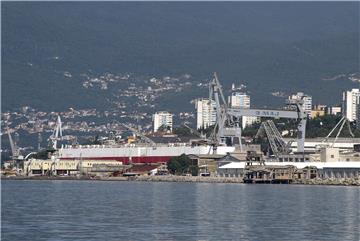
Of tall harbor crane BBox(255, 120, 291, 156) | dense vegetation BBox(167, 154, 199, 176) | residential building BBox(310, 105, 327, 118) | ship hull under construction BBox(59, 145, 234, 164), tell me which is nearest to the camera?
tall harbor crane BBox(255, 120, 291, 156)

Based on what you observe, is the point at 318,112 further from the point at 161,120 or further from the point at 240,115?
the point at 240,115

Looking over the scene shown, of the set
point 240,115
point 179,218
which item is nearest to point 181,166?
point 240,115

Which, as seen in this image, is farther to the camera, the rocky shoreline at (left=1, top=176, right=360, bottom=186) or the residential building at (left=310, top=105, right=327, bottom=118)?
the residential building at (left=310, top=105, right=327, bottom=118)

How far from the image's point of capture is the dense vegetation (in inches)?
3910

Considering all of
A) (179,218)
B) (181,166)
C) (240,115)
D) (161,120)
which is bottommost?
(179,218)

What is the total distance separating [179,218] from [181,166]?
6357cm

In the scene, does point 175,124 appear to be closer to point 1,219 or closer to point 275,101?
point 275,101

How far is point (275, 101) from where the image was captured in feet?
635

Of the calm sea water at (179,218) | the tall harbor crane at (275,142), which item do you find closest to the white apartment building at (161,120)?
the tall harbor crane at (275,142)

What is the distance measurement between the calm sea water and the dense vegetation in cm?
4748

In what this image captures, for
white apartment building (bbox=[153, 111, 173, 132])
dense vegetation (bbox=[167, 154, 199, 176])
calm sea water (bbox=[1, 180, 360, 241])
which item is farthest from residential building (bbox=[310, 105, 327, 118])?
calm sea water (bbox=[1, 180, 360, 241])

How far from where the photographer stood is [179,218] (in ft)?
122

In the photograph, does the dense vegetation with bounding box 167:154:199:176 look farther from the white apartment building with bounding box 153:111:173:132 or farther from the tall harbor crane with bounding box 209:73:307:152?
the white apartment building with bounding box 153:111:173:132

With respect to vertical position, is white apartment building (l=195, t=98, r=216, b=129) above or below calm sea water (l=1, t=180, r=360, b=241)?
above
